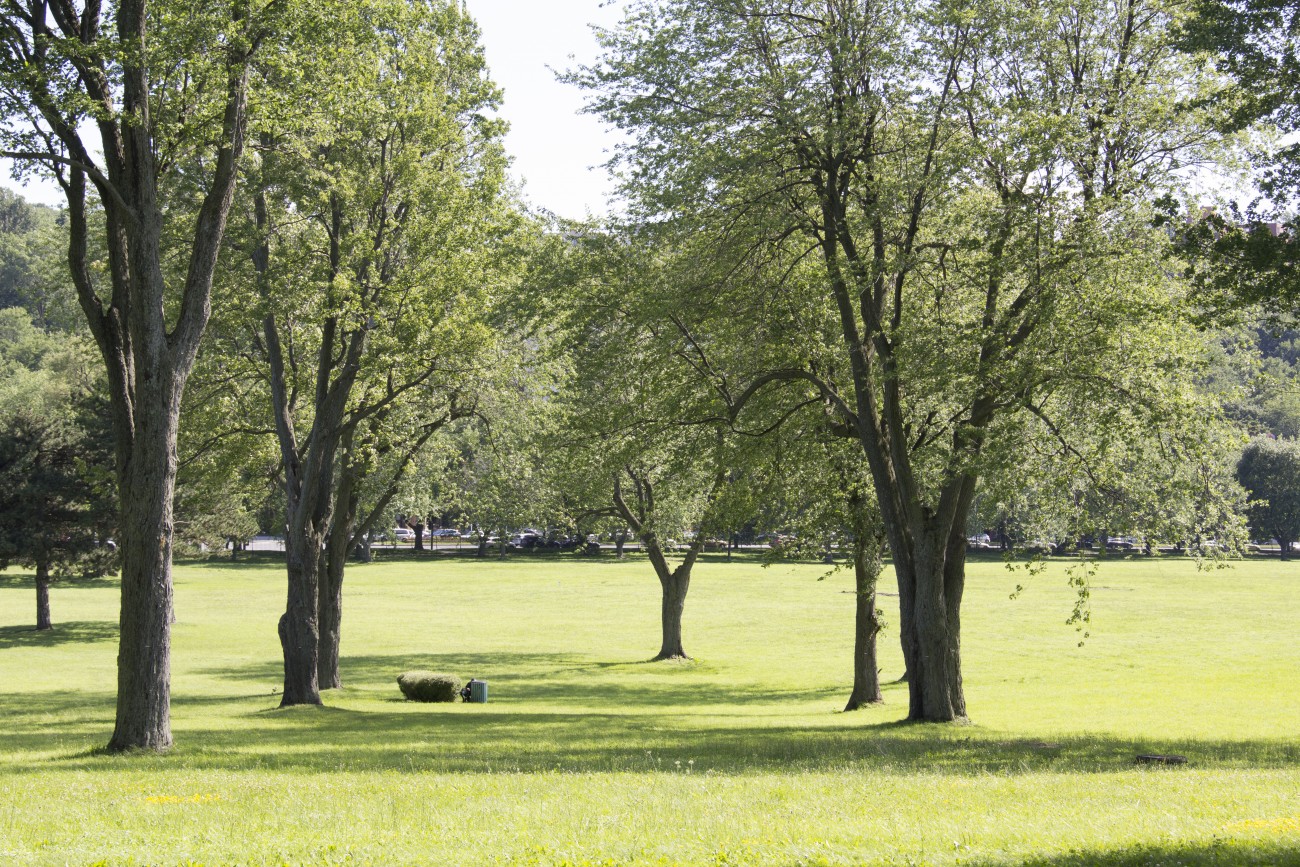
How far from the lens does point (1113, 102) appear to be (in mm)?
17859

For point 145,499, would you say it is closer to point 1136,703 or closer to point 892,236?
point 892,236

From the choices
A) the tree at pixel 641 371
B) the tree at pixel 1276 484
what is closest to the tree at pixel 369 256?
the tree at pixel 641 371

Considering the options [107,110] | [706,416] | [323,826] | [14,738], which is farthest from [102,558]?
[323,826]

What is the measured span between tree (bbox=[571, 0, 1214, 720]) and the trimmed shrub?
1055 cm

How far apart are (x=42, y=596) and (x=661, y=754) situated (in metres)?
36.3

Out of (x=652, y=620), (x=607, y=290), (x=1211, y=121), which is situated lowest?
(x=652, y=620)

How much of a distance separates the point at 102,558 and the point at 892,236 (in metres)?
35.8

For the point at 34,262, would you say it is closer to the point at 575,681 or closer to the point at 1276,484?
the point at 575,681

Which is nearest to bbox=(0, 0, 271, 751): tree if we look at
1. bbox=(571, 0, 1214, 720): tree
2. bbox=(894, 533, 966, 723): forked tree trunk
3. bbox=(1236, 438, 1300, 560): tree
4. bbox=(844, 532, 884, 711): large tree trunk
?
bbox=(571, 0, 1214, 720): tree

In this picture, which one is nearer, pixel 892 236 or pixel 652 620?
pixel 892 236

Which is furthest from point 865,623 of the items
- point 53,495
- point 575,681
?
point 53,495

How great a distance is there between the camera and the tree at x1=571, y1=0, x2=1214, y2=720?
17062mm

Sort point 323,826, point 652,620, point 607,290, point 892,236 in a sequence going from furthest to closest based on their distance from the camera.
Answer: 1. point 652,620
2. point 607,290
3. point 892,236
4. point 323,826

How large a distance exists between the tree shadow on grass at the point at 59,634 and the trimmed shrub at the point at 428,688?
825 inches
